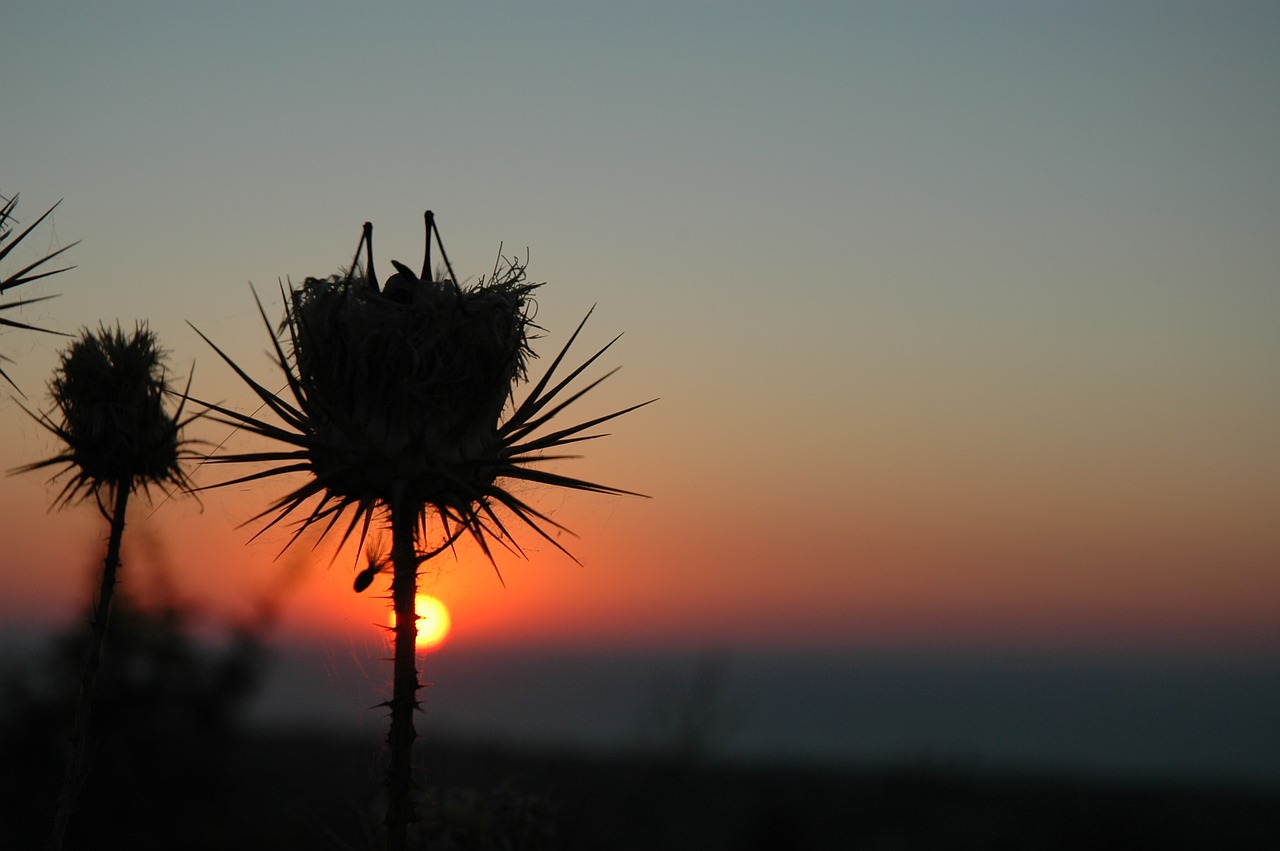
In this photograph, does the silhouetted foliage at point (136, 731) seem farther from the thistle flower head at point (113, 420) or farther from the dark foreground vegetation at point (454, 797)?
the thistle flower head at point (113, 420)

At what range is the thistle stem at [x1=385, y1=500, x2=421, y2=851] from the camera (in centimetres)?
664

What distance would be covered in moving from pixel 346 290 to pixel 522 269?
4.01ft

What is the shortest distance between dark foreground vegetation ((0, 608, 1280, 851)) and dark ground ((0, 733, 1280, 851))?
0.25 feet

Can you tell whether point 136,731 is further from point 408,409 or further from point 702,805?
point 702,805

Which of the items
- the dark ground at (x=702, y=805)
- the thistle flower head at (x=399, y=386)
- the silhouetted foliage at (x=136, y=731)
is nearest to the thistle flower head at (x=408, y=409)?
the thistle flower head at (x=399, y=386)

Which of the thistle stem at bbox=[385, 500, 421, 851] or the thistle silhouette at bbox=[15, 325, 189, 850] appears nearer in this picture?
the thistle stem at bbox=[385, 500, 421, 851]

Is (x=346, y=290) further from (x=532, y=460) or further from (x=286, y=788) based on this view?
(x=286, y=788)

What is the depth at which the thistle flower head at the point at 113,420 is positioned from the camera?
9.29 meters

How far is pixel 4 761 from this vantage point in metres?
24.1

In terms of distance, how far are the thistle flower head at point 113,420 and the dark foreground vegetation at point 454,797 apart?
217cm

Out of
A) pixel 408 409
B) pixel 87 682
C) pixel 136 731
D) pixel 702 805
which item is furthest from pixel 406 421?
pixel 702 805

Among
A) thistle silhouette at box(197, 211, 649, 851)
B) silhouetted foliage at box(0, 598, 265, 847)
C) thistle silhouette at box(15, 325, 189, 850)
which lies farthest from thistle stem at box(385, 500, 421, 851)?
silhouetted foliage at box(0, 598, 265, 847)

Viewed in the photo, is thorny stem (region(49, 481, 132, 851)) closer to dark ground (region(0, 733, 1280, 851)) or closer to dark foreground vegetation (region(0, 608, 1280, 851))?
dark foreground vegetation (region(0, 608, 1280, 851))

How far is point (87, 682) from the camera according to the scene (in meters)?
8.34
